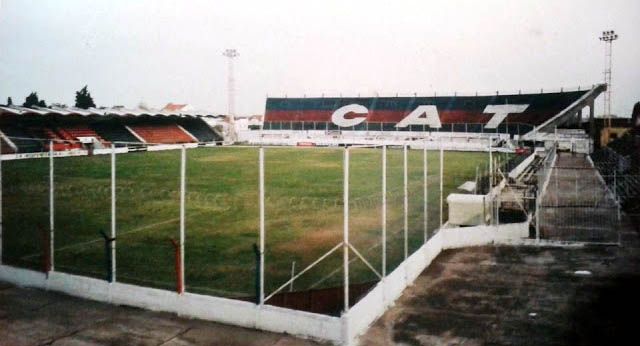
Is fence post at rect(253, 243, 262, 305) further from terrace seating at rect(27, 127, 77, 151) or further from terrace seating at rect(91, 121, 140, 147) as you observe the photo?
terrace seating at rect(91, 121, 140, 147)

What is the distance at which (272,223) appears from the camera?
17766 mm

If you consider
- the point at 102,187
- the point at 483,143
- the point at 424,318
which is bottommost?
the point at 424,318

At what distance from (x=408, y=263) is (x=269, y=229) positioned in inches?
267

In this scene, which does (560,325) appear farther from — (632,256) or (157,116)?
(157,116)

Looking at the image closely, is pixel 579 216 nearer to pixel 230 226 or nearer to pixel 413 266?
pixel 413 266

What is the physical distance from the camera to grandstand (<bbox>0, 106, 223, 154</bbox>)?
45.8m

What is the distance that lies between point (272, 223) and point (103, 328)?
9476 mm

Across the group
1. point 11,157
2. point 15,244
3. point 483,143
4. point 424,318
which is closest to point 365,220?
point 424,318

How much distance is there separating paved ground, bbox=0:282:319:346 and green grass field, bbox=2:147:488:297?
5.17ft

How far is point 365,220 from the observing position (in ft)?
60.1

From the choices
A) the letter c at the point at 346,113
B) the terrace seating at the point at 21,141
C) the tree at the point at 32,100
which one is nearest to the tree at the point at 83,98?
the tree at the point at 32,100

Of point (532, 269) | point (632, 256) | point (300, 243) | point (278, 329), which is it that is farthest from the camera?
point (300, 243)

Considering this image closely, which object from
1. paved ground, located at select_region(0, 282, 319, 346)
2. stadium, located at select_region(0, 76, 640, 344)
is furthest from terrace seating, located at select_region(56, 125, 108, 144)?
paved ground, located at select_region(0, 282, 319, 346)

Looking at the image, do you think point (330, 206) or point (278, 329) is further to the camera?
point (330, 206)
